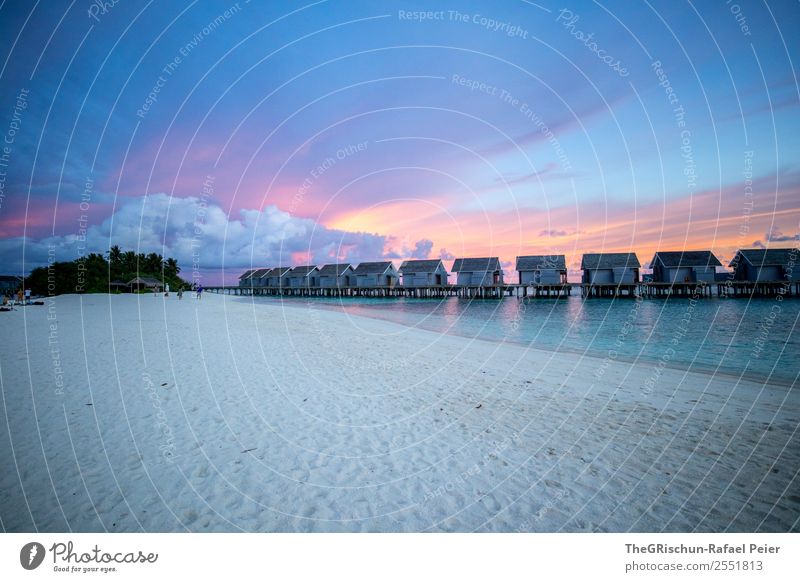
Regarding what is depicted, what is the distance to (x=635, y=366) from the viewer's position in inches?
448

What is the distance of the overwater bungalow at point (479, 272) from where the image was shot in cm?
5938

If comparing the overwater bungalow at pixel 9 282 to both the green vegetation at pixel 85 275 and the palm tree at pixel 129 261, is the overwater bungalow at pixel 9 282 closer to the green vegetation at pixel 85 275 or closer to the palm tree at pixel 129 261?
the green vegetation at pixel 85 275

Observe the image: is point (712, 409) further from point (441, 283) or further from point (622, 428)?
point (441, 283)

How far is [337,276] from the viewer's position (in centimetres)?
6981

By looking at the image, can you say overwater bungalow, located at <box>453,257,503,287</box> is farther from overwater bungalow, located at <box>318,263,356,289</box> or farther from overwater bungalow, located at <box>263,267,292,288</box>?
overwater bungalow, located at <box>263,267,292,288</box>

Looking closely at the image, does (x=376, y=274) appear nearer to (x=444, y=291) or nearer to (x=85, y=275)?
(x=444, y=291)

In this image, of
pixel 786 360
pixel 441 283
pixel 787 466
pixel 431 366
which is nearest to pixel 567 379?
pixel 431 366

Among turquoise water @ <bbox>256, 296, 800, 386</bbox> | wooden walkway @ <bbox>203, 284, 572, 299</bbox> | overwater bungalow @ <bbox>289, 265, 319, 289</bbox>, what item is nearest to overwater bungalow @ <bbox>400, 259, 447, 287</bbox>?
wooden walkway @ <bbox>203, 284, 572, 299</bbox>

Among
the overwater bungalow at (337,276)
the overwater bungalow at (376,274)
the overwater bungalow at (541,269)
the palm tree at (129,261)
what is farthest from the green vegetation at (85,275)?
the overwater bungalow at (541,269)

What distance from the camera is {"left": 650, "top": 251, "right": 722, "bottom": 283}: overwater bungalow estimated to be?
48.2 meters

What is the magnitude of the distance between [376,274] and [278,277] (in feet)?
91.5

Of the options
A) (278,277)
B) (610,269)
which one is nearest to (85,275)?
(278,277)

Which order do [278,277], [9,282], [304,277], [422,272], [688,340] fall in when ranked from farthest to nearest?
[278,277], [304,277], [422,272], [9,282], [688,340]

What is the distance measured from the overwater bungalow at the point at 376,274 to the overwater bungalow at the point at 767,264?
52.8 m
